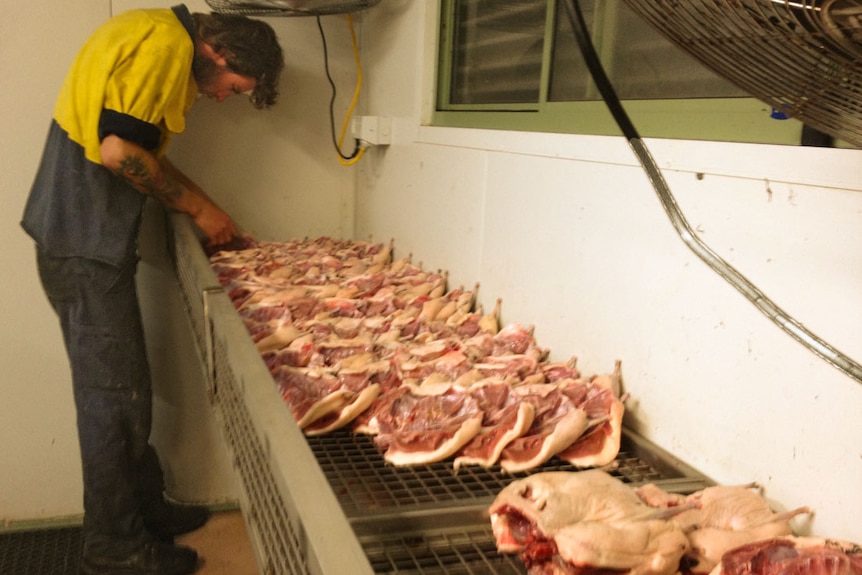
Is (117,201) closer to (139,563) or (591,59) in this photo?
(139,563)

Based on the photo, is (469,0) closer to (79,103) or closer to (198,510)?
(79,103)

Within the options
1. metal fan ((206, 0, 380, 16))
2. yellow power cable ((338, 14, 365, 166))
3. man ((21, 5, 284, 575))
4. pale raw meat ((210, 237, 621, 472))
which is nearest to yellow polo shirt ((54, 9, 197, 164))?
man ((21, 5, 284, 575))

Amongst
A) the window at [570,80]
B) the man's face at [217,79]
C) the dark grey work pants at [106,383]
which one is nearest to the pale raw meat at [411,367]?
the dark grey work pants at [106,383]

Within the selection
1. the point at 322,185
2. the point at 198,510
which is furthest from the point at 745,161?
the point at 198,510

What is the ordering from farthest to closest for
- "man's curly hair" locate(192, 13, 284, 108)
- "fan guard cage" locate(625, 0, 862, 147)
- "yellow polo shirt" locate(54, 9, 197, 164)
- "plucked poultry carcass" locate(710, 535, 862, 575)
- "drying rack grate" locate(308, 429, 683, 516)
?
"man's curly hair" locate(192, 13, 284, 108), "yellow polo shirt" locate(54, 9, 197, 164), "drying rack grate" locate(308, 429, 683, 516), "plucked poultry carcass" locate(710, 535, 862, 575), "fan guard cage" locate(625, 0, 862, 147)

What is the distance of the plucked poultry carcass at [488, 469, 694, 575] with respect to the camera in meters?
0.96

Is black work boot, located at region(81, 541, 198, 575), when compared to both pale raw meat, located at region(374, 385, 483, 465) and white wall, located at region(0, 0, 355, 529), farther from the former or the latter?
pale raw meat, located at region(374, 385, 483, 465)

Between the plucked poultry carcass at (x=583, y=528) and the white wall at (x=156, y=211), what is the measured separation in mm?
2706

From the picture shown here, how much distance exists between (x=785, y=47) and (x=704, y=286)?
0.69 m

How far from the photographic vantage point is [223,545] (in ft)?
10.9

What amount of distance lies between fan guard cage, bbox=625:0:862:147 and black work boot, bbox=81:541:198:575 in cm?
285

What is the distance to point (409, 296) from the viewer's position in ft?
7.67

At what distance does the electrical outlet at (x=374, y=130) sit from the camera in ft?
10.1

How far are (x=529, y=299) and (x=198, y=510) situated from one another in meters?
2.47
